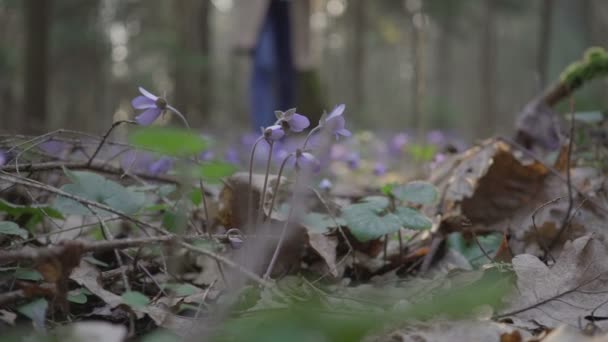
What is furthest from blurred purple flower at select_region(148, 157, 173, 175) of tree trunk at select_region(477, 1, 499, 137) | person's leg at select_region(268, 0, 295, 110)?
tree trunk at select_region(477, 1, 499, 137)

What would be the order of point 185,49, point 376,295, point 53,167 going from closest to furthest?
point 376,295 < point 53,167 < point 185,49

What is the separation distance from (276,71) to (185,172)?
6995 mm

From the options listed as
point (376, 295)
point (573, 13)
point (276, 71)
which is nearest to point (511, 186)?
point (376, 295)

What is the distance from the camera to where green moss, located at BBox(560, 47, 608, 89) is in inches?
88.9

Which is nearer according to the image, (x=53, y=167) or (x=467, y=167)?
(x=53, y=167)

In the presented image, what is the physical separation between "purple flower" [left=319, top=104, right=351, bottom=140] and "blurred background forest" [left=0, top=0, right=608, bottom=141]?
144 centimetres

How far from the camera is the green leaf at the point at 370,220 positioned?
1.38 metres

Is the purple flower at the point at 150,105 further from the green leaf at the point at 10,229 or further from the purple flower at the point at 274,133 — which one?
the green leaf at the point at 10,229

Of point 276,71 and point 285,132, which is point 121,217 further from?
point 276,71

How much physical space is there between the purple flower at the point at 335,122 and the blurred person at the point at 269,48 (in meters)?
5.75

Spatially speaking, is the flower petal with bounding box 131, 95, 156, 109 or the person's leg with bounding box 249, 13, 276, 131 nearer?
the flower petal with bounding box 131, 95, 156, 109

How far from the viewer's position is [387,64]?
3788 cm

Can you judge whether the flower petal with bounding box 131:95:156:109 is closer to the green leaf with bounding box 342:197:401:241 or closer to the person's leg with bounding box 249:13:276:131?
the green leaf with bounding box 342:197:401:241

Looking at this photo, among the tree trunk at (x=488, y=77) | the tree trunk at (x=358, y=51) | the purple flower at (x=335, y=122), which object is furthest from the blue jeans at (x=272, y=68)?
the tree trunk at (x=358, y=51)
